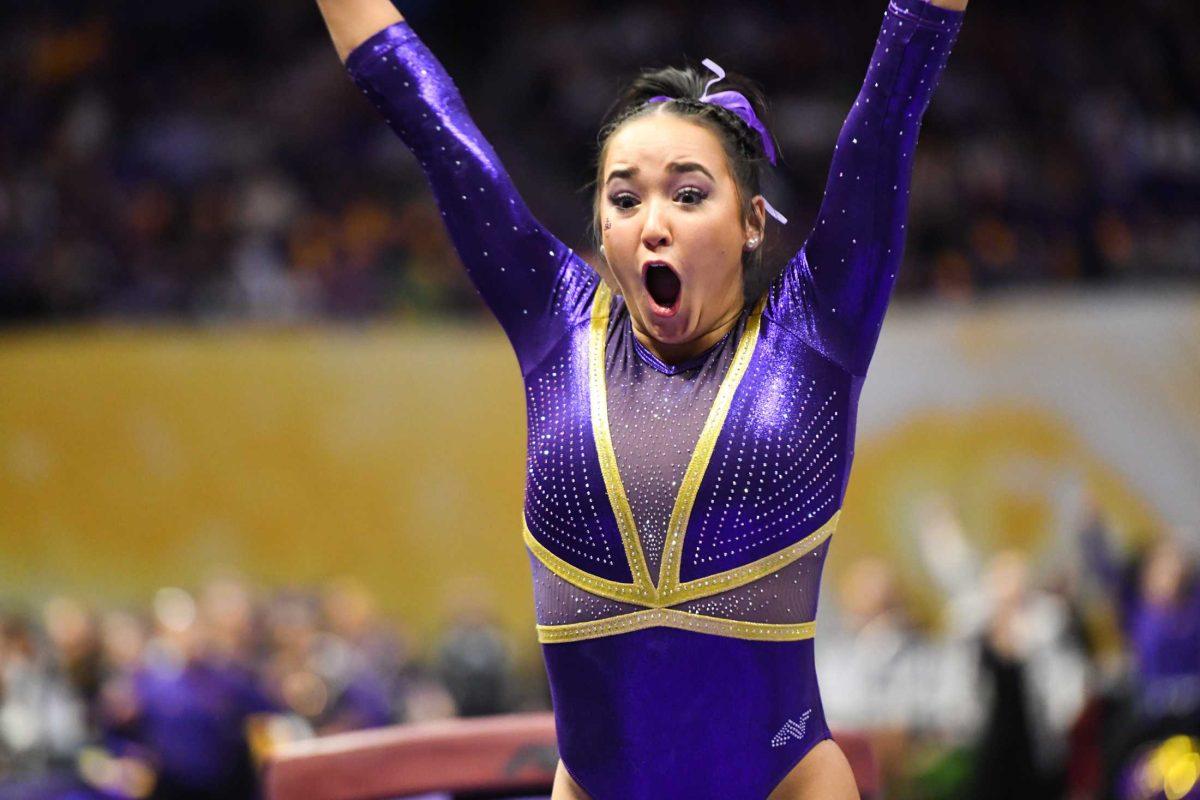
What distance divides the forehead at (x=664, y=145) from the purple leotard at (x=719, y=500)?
6.2 inches

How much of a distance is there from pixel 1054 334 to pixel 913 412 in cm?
86

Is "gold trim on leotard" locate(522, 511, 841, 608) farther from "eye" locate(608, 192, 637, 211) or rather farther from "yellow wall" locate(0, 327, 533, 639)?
"yellow wall" locate(0, 327, 533, 639)

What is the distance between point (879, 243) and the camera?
1886 millimetres

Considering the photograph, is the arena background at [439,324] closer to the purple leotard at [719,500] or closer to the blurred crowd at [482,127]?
the blurred crowd at [482,127]

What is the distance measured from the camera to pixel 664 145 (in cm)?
192

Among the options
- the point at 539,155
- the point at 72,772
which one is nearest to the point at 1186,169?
the point at 539,155

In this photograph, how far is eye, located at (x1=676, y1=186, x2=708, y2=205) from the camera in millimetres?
1916

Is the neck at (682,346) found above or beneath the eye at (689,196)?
beneath

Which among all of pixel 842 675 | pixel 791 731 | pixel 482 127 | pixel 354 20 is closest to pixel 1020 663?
pixel 842 675

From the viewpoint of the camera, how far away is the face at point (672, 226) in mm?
1891

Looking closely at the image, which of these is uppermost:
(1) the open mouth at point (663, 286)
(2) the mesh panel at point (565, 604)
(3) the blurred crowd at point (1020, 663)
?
(1) the open mouth at point (663, 286)

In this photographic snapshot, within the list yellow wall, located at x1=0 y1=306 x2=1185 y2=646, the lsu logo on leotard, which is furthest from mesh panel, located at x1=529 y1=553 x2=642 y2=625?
yellow wall, located at x1=0 y1=306 x2=1185 y2=646

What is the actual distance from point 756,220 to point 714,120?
0.47 ft

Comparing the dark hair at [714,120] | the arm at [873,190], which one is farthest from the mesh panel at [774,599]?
the dark hair at [714,120]
